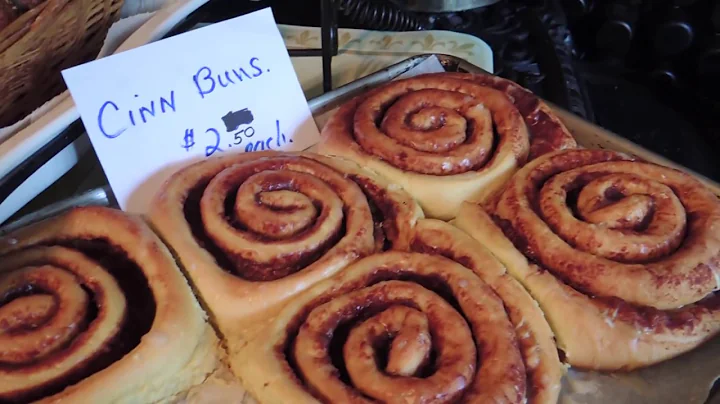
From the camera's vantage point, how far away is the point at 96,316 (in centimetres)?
123

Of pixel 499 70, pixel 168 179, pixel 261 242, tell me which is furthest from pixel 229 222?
pixel 499 70

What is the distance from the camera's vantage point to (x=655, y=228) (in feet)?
4.65

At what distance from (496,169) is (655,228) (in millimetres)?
379

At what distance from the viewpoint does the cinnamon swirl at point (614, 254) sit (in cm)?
131

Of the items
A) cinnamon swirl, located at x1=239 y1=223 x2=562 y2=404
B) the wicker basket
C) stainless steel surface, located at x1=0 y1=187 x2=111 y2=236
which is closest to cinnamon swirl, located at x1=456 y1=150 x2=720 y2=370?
Answer: cinnamon swirl, located at x1=239 y1=223 x2=562 y2=404

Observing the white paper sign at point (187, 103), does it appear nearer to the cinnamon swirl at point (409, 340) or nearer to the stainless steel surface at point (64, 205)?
the stainless steel surface at point (64, 205)

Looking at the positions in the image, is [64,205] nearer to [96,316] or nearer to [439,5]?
[96,316]

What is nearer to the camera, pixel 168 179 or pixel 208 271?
pixel 208 271

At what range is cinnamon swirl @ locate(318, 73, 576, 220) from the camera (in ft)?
5.18

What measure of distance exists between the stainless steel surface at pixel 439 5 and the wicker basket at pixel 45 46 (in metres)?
1.26

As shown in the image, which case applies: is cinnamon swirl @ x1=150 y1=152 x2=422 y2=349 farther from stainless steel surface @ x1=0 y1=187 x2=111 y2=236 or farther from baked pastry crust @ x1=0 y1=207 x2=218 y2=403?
stainless steel surface @ x1=0 y1=187 x2=111 y2=236

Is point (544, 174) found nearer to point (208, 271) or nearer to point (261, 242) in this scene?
point (261, 242)

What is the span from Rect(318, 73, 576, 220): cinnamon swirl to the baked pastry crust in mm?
572

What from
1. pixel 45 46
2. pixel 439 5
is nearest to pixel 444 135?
pixel 45 46
